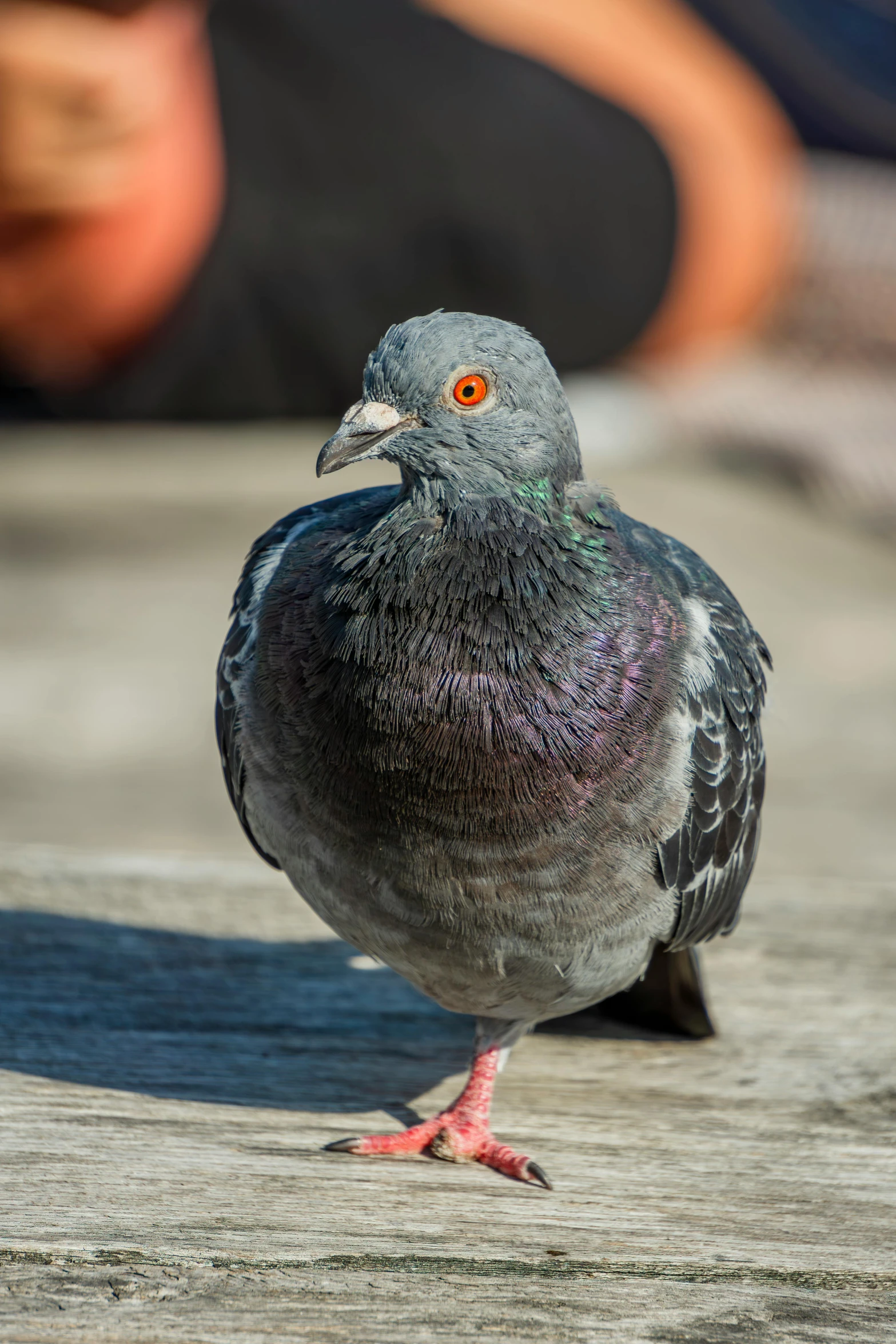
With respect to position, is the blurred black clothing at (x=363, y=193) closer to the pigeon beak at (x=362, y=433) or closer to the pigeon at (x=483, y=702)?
the pigeon at (x=483, y=702)

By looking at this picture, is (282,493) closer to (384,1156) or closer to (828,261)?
(828,261)

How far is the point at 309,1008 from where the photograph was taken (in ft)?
11.2

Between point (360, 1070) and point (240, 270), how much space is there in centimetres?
730

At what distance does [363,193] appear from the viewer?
31.6 feet

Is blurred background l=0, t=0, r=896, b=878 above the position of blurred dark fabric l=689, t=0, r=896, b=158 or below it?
below

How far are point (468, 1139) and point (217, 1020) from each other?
774 millimetres

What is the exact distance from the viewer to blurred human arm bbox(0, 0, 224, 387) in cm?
794

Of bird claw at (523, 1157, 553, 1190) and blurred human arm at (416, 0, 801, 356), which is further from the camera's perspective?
blurred human arm at (416, 0, 801, 356)

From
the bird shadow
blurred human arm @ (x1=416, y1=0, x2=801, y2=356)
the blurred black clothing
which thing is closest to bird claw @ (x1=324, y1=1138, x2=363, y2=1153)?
the bird shadow

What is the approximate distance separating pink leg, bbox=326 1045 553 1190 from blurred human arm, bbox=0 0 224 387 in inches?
268

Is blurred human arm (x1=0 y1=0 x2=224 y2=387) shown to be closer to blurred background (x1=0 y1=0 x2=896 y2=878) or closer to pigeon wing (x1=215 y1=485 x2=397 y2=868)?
blurred background (x1=0 y1=0 x2=896 y2=878)

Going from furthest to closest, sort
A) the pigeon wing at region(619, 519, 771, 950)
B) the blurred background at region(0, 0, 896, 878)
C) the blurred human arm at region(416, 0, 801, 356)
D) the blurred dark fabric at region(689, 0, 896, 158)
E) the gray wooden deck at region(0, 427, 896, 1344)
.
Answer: the blurred dark fabric at region(689, 0, 896, 158) < the blurred human arm at region(416, 0, 801, 356) < the blurred background at region(0, 0, 896, 878) < the pigeon wing at region(619, 519, 771, 950) < the gray wooden deck at region(0, 427, 896, 1344)

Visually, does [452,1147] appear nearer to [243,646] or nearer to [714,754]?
[714,754]

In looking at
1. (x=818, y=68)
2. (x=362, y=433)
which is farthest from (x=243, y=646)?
(x=818, y=68)
